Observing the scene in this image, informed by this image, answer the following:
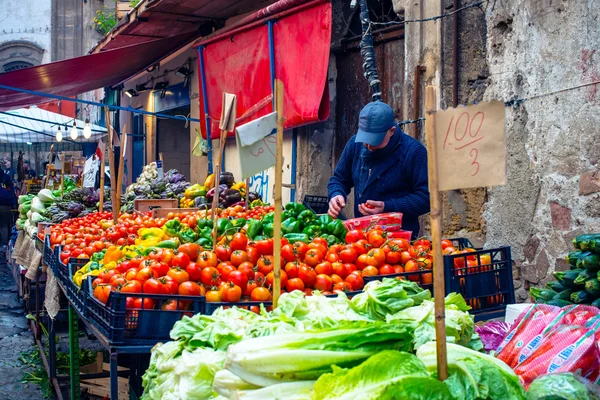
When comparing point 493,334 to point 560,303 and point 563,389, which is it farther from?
point 563,389

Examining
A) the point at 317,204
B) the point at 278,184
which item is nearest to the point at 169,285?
the point at 278,184

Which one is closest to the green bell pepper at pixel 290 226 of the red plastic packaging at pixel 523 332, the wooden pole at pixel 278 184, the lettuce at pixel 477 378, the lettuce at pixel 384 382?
the wooden pole at pixel 278 184

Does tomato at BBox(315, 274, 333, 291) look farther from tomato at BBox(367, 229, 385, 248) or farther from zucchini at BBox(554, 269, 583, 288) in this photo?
zucchini at BBox(554, 269, 583, 288)

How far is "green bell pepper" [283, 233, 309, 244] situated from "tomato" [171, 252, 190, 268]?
72cm

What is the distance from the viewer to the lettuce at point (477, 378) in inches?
65.5

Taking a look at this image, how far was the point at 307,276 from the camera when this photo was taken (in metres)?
3.24

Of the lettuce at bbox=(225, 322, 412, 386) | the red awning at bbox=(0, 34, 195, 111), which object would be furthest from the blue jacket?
the red awning at bbox=(0, 34, 195, 111)

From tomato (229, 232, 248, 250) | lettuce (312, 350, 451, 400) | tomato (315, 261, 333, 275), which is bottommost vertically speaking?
lettuce (312, 350, 451, 400)

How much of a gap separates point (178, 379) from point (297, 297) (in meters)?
0.61

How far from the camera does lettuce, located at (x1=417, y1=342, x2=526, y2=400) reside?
1.66 metres

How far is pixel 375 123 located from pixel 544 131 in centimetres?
136

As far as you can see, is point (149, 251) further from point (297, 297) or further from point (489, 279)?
point (489, 279)

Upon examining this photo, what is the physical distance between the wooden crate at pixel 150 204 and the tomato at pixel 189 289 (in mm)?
4674

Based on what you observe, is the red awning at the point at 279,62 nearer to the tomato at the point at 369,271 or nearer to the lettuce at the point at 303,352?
the tomato at the point at 369,271
